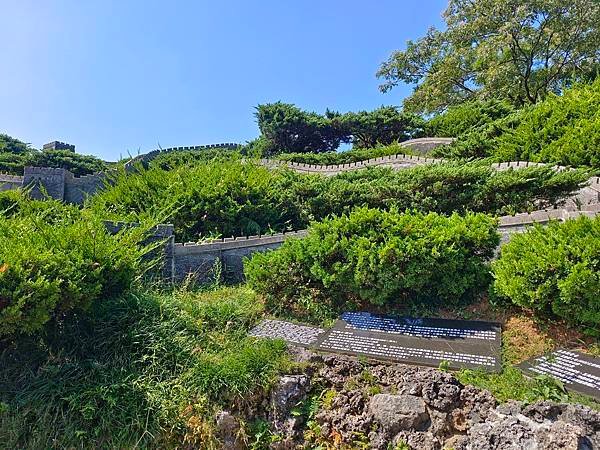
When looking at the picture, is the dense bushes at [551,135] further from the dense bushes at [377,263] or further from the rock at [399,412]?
the rock at [399,412]

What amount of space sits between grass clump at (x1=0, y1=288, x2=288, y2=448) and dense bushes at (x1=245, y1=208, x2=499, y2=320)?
1.13 metres

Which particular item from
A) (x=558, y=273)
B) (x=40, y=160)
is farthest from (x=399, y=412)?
(x=40, y=160)

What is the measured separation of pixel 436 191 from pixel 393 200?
33.2 inches

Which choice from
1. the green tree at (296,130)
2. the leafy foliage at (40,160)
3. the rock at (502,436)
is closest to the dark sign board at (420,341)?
the rock at (502,436)

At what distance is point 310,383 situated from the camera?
457 centimetres

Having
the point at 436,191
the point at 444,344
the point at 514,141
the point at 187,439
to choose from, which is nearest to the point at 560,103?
the point at 514,141

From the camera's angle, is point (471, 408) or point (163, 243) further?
point (163, 243)

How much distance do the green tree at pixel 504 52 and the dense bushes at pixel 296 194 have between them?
1400 cm

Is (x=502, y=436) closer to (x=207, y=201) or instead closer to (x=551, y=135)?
(x=207, y=201)

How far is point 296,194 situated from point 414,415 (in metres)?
6.74

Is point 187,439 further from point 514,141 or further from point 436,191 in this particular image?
point 514,141

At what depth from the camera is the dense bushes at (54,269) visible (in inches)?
176

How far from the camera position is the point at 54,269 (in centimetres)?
486

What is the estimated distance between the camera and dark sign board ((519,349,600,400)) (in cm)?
379
